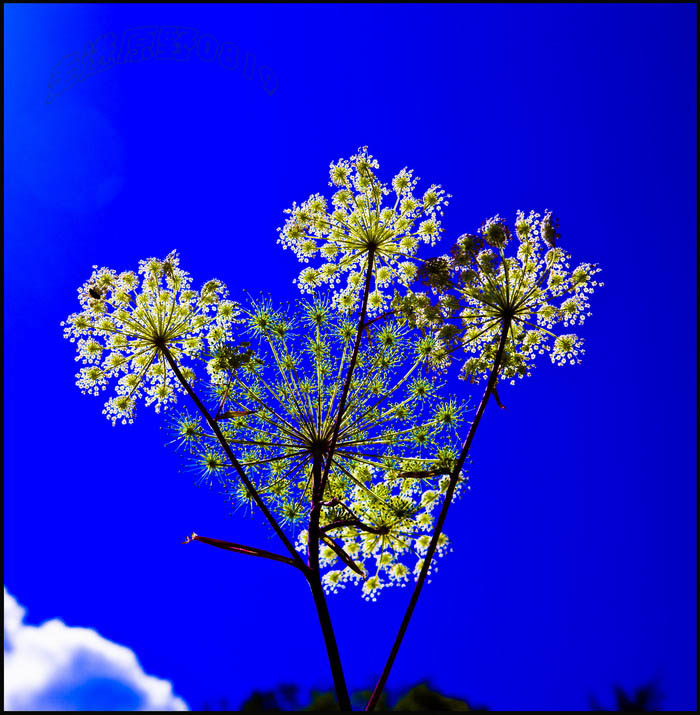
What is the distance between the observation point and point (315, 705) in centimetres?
819

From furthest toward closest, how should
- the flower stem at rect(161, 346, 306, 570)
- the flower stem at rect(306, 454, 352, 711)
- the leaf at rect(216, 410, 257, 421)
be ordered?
1. the leaf at rect(216, 410, 257, 421)
2. the flower stem at rect(161, 346, 306, 570)
3. the flower stem at rect(306, 454, 352, 711)

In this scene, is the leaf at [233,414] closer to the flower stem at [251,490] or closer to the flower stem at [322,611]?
the flower stem at [251,490]

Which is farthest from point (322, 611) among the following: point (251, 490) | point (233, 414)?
point (233, 414)

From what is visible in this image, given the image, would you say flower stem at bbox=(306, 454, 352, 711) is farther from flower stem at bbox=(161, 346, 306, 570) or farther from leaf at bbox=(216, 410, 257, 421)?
leaf at bbox=(216, 410, 257, 421)

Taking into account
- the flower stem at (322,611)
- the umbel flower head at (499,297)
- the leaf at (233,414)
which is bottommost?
the flower stem at (322,611)

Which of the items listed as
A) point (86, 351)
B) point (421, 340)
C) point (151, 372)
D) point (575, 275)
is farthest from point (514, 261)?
point (86, 351)

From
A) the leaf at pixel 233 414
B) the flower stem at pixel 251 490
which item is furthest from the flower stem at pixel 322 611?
the leaf at pixel 233 414

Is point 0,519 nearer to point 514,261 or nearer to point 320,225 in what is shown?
point 320,225

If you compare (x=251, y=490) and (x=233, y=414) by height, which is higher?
(x=233, y=414)

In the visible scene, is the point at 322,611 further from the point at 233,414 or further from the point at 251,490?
the point at 233,414

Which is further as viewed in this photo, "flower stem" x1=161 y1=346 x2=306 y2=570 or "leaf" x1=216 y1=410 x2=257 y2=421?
"leaf" x1=216 y1=410 x2=257 y2=421

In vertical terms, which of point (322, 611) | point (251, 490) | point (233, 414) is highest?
point (233, 414)

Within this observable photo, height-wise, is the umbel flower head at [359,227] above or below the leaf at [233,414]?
above

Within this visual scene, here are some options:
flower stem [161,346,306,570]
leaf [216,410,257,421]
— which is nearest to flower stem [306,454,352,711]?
flower stem [161,346,306,570]
